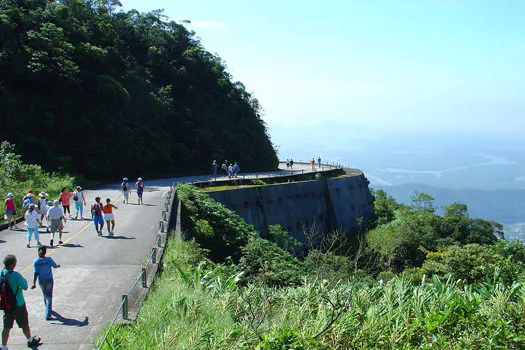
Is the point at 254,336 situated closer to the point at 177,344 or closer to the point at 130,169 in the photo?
the point at 177,344

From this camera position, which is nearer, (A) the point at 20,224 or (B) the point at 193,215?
(A) the point at 20,224

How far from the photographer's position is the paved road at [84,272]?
338 inches

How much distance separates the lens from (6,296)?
7609mm

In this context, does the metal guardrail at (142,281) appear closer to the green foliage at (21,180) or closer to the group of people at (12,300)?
the group of people at (12,300)

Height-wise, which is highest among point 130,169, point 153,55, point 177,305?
point 153,55

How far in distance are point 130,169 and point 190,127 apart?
885cm

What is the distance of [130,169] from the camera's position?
119 feet

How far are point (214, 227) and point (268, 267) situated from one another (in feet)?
17.2

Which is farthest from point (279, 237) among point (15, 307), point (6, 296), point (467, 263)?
point (6, 296)

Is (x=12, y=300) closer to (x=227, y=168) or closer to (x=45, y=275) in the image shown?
(x=45, y=275)

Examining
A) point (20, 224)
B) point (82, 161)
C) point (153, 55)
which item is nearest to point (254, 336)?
point (20, 224)

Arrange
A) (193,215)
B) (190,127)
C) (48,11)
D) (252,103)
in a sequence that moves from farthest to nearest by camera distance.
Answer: (252,103), (190,127), (48,11), (193,215)

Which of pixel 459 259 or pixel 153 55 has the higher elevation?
pixel 153 55

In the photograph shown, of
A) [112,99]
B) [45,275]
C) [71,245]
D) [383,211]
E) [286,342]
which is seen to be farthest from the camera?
[383,211]
